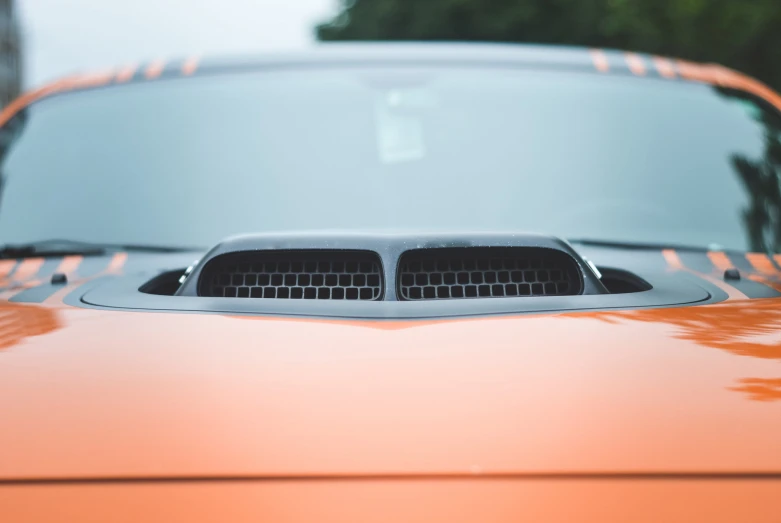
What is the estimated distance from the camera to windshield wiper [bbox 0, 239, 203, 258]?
205cm

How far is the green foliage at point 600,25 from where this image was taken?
1328 cm

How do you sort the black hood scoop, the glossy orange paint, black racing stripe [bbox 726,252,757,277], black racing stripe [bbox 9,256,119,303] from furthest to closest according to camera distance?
black racing stripe [bbox 726,252,757,277] → black racing stripe [bbox 9,256,119,303] → the black hood scoop → the glossy orange paint

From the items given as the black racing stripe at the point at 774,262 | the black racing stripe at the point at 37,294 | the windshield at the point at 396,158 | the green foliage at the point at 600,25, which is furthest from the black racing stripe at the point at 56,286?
the green foliage at the point at 600,25

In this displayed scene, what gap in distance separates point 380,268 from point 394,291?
A: 0.07 meters

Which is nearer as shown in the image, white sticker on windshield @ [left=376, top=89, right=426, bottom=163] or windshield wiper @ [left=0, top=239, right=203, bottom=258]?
windshield wiper @ [left=0, top=239, right=203, bottom=258]

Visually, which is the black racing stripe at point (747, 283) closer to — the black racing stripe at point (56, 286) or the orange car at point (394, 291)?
the orange car at point (394, 291)

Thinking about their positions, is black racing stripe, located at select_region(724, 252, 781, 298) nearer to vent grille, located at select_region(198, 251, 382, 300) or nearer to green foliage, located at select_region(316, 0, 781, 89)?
vent grille, located at select_region(198, 251, 382, 300)

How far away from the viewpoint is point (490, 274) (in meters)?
1.62

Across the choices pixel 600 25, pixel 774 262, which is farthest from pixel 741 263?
pixel 600 25

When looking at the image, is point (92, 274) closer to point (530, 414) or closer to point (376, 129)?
point (376, 129)

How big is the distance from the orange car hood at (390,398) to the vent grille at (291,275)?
0.26 metres

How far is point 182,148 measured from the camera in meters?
2.29

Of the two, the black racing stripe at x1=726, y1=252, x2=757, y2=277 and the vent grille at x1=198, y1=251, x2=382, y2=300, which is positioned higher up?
the vent grille at x1=198, y1=251, x2=382, y2=300

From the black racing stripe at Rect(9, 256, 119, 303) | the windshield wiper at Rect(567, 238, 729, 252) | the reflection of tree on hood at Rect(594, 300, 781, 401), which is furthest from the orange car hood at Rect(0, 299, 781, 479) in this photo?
the windshield wiper at Rect(567, 238, 729, 252)
